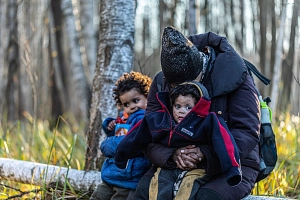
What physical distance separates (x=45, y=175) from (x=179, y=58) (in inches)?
74.3

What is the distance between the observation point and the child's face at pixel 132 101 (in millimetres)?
3518

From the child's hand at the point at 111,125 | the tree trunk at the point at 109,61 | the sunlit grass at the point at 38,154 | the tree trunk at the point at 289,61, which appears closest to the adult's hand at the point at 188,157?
the child's hand at the point at 111,125

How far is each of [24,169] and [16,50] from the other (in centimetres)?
488

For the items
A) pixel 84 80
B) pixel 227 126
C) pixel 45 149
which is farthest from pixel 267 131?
pixel 84 80

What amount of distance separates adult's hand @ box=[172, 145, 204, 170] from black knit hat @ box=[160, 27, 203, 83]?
0.43 m

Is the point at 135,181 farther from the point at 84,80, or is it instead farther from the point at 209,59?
the point at 84,80

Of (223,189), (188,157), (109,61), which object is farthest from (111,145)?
(109,61)

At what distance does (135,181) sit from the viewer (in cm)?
337

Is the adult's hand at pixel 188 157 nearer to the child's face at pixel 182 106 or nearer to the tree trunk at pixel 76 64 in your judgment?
the child's face at pixel 182 106

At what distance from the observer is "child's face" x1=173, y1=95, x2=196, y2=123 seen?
281cm

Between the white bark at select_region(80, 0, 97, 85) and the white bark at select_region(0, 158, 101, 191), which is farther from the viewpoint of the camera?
the white bark at select_region(80, 0, 97, 85)

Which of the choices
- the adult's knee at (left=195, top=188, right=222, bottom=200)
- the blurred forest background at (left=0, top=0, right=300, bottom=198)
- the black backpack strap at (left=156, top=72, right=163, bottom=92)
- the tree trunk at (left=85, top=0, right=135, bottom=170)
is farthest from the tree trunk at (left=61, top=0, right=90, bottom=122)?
the adult's knee at (left=195, top=188, right=222, bottom=200)

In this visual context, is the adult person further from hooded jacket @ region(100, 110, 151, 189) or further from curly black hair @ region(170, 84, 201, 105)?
hooded jacket @ region(100, 110, 151, 189)

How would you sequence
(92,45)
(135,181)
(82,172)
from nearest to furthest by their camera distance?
1. (135,181)
2. (82,172)
3. (92,45)
